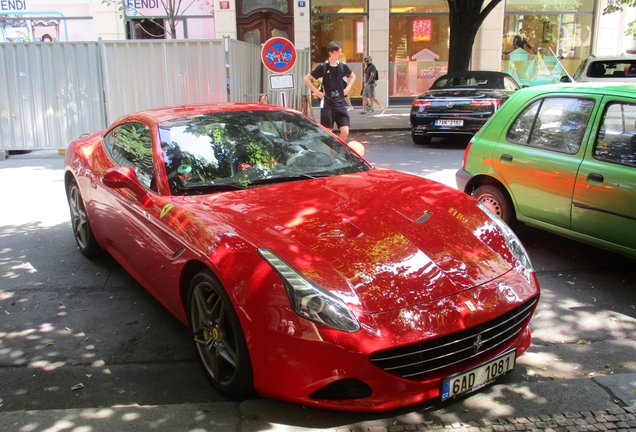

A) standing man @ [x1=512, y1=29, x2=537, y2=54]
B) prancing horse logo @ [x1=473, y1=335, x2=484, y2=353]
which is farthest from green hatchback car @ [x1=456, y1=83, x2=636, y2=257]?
standing man @ [x1=512, y1=29, x2=537, y2=54]

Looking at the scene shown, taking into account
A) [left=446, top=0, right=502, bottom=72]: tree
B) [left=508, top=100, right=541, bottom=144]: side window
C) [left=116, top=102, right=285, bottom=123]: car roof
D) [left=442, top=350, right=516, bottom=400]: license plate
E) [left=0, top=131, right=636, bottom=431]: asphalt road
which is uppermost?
[left=446, top=0, right=502, bottom=72]: tree

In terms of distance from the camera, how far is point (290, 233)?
10.5 feet

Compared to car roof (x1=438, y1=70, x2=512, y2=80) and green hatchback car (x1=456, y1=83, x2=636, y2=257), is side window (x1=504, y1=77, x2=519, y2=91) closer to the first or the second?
car roof (x1=438, y1=70, x2=512, y2=80)

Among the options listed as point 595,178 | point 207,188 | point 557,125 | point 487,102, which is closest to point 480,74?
point 487,102

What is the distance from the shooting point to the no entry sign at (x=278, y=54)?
10.0m

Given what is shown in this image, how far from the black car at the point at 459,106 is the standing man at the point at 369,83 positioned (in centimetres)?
614

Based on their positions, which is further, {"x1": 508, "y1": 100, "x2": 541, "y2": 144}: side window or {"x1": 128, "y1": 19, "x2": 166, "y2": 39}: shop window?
{"x1": 128, "y1": 19, "x2": 166, "y2": 39}: shop window

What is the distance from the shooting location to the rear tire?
1281 cm

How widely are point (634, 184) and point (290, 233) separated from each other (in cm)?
284

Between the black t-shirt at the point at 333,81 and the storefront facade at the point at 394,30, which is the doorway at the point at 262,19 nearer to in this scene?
the storefront facade at the point at 394,30

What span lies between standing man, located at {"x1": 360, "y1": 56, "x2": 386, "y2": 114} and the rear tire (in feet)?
21.0

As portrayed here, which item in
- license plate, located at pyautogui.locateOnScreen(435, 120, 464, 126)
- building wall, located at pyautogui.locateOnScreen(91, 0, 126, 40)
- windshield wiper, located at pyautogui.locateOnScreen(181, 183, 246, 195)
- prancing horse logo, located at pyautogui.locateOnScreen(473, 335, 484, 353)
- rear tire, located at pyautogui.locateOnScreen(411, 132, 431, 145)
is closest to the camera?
prancing horse logo, located at pyautogui.locateOnScreen(473, 335, 484, 353)

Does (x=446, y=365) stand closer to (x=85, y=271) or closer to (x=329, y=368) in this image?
(x=329, y=368)

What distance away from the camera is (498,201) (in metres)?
5.84
